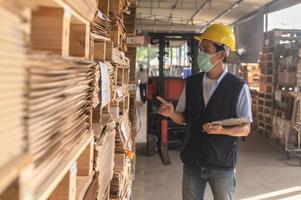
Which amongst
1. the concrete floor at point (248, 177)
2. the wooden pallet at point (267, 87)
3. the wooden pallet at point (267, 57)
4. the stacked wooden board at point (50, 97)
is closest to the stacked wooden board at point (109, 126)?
the stacked wooden board at point (50, 97)

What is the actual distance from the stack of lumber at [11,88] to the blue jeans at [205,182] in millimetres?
2678

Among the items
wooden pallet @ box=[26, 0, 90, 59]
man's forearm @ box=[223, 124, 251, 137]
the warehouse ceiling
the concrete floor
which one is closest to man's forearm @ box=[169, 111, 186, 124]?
man's forearm @ box=[223, 124, 251, 137]

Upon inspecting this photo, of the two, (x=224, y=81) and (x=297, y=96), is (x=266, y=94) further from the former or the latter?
(x=224, y=81)

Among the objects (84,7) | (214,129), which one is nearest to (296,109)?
(214,129)

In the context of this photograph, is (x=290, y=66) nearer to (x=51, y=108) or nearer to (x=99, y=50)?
(x=99, y=50)

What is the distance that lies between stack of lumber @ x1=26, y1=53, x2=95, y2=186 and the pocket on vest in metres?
1.98

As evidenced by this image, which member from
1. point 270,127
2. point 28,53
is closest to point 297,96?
point 270,127

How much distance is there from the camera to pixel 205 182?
3582 millimetres

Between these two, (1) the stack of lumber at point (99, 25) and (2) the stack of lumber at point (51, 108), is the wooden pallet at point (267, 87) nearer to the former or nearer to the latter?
(1) the stack of lumber at point (99, 25)

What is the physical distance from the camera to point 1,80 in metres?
0.74

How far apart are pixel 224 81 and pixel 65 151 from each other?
2338 mm

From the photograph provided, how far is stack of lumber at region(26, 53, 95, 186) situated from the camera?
92cm

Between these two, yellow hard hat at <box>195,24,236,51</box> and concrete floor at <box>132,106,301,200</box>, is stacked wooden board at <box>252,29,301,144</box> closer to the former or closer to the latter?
concrete floor at <box>132,106,301,200</box>

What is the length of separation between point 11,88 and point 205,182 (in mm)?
2974
